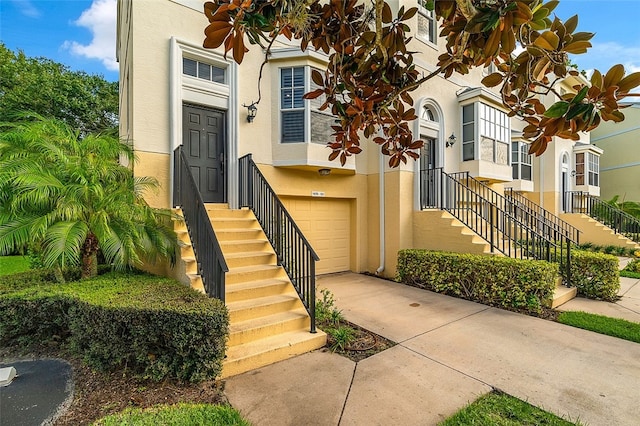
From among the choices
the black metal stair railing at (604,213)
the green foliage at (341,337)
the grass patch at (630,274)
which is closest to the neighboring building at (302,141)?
the green foliage at (341,337)

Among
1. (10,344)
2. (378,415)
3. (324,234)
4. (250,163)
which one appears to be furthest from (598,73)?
(324,234)

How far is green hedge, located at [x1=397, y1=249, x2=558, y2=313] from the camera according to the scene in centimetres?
551

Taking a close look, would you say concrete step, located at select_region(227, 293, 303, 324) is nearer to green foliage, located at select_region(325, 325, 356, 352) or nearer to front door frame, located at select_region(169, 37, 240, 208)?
green foliage, located at select_region(325, 325, 356, 352)

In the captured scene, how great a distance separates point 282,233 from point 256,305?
147 centimetres

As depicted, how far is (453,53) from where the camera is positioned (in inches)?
88.0

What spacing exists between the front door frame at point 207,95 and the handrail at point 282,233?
27 cm

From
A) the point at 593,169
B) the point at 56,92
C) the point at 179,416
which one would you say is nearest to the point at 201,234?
the point at 179,416

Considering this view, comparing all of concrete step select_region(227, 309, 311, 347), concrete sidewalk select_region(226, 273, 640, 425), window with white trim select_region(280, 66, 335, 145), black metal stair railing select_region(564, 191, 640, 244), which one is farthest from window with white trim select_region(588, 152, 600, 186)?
concrete step select_region(227, 309, 311, 347)

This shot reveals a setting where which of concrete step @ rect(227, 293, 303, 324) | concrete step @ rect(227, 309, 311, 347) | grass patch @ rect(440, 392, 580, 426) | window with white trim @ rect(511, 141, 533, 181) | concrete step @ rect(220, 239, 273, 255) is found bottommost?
grass patch @ rect(440, 392, 580, 426)

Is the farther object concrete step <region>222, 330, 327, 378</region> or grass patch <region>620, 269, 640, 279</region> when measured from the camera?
grass patch <region>620, 269, 640, 279</region>

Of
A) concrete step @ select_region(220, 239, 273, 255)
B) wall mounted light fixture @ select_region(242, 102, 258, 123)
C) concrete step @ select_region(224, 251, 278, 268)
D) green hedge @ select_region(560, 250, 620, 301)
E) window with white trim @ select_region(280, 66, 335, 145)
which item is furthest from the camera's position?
window with white trim @ select_region(280, 66, 335, 145)

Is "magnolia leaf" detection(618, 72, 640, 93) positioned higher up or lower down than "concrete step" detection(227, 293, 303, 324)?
higher up

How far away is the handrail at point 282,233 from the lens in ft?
14.6

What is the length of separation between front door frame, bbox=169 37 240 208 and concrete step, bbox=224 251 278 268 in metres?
1.73
